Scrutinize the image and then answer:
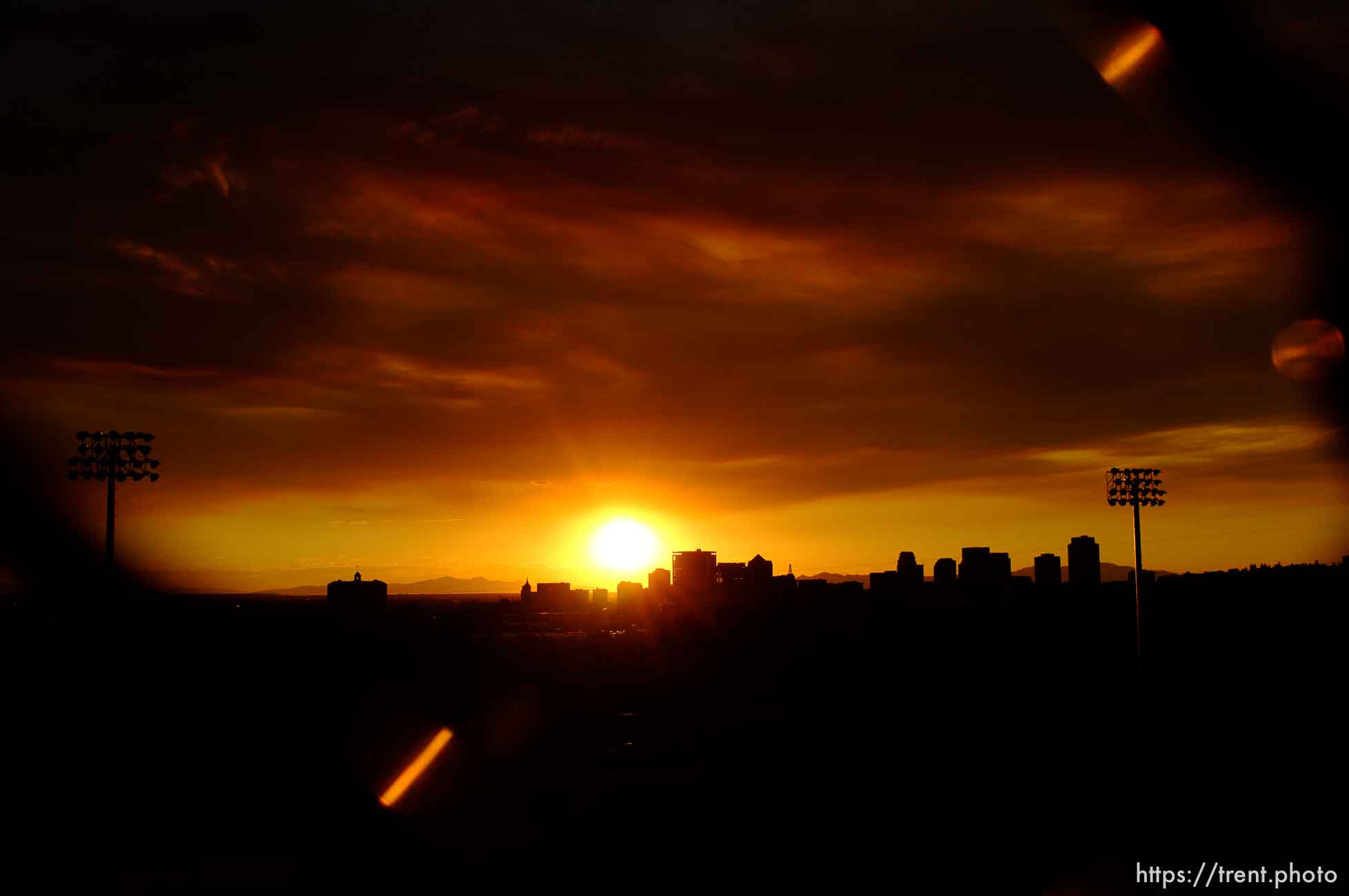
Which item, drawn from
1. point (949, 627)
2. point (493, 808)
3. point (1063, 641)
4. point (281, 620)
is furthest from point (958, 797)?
point (949, 627)

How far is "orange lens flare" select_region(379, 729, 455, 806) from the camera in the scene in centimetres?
3052

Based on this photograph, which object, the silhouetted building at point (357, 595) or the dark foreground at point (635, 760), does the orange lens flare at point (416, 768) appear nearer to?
the dark foreground at point (635, 760)

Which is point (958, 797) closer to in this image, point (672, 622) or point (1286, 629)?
point (1286, 629)

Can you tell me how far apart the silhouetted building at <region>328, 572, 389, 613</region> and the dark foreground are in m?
8.33

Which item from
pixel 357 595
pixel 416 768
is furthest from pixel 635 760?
pixel 357 595

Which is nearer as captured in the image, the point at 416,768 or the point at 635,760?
the point at 416,768

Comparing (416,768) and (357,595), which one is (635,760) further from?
(357,595)

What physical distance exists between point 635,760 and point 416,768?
8.00 m

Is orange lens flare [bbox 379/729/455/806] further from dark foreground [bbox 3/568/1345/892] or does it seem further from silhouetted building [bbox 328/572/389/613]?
silhouetted building [bbox 328/572/389/613]

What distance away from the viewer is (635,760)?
40938 mm

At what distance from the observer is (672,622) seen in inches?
6481

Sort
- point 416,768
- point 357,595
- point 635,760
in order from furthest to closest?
1. point 357,595
2. point 635,760
3. point 416,768

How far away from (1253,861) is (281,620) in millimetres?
80587

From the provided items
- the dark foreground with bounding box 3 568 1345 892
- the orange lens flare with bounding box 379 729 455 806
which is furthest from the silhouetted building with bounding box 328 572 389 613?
the orange lens flare with bounding box 379 729 455 806
